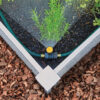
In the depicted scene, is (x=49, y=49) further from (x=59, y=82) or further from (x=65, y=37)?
(x=59, y=82)

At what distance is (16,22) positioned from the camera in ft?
10.8

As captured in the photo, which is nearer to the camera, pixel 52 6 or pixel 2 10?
pixel 52 6

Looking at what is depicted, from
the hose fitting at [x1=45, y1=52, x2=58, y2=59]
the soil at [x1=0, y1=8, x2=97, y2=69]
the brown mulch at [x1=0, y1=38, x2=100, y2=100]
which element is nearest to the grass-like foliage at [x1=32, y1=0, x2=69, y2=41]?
the soil at [x1=0, y1=8, x2=97, y2=69]

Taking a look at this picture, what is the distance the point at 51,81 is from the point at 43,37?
892mm

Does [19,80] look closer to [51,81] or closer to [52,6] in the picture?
[51,81]

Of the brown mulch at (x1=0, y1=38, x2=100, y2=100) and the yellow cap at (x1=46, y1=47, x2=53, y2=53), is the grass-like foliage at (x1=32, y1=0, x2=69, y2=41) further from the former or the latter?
the brown mulch at (x1=0, y1=38, x2=100, y2=100)

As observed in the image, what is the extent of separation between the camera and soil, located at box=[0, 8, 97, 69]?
10.3ft

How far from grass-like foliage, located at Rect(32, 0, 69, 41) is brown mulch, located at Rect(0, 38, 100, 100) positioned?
1.65ft

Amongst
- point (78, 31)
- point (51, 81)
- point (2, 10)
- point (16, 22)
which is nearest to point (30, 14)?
point (16, 22)

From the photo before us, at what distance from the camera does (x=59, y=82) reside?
2.89 m

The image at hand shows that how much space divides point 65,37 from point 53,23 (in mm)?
294

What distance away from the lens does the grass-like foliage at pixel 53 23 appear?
9.85ft

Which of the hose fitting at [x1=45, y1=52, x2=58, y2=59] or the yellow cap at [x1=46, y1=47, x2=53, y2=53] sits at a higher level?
the yellow cap at [x1=46, y1=47, x2=53, y2=53]

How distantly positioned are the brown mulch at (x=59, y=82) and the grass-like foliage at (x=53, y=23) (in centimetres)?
50
